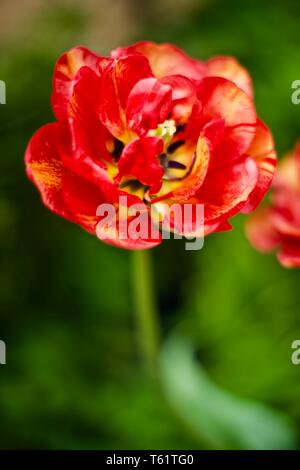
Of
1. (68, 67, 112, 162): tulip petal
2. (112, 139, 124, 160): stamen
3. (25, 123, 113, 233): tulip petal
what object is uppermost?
(112, 139, 124, 160): stamen

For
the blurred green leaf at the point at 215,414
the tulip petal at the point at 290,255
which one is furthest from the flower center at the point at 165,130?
the blurred green leaf at the point at 215,414

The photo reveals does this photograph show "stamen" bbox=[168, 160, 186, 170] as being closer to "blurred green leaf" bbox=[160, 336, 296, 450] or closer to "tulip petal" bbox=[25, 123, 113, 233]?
"tulip petal" bbox=[25, 123, 113, 233]

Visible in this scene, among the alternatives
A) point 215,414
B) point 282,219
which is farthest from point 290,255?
point 215,414

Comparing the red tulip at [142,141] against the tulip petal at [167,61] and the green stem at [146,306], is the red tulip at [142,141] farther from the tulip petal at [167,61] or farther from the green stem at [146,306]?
the green stem at [146,306]

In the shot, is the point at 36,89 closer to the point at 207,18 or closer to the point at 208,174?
the point at 207,18

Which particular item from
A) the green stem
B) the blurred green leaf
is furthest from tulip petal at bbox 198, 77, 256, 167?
the blurred green leaf

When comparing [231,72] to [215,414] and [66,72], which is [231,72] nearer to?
[66,72]
